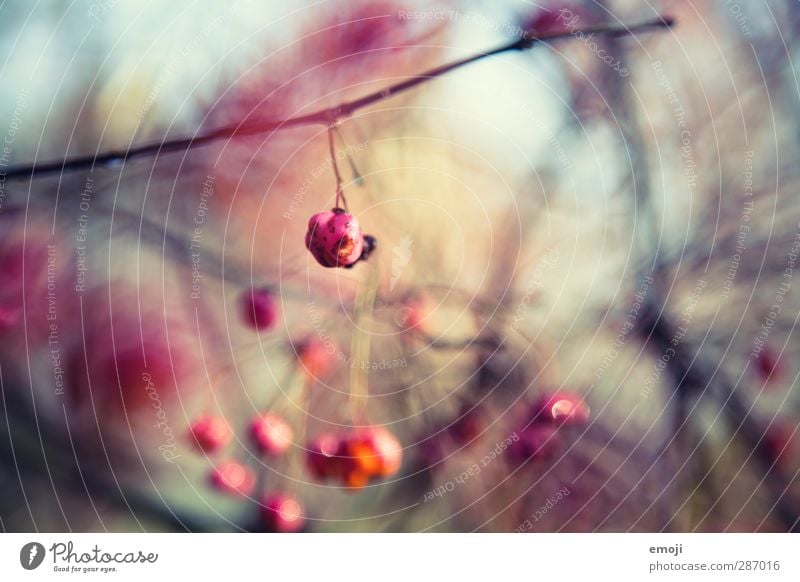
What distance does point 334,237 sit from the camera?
1.73 feet

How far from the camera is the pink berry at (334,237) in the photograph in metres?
0.53

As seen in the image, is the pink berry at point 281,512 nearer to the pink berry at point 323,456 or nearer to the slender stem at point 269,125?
the pink berry at point 323,456

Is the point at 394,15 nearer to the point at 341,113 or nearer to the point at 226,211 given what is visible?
the point at 341,113

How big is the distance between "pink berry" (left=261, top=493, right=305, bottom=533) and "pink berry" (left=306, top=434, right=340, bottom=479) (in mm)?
30

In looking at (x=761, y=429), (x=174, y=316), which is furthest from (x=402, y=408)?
(x=761, y=429)

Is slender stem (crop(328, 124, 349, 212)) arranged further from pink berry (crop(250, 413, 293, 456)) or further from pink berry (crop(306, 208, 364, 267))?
pink berry (crop(250, 413, 293, 456))

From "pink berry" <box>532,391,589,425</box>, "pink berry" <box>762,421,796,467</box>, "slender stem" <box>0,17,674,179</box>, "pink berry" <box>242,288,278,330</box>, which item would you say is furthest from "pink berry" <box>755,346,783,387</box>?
"pink berry" <box>242,288,278,330</box>

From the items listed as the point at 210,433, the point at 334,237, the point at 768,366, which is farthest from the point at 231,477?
the point at 768,366

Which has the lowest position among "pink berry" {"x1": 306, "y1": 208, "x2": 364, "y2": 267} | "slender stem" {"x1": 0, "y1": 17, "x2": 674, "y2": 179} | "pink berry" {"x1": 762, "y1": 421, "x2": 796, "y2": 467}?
"pink berry" {"x1": 762, "y1": 421, "x2": 796, "y2": 467}

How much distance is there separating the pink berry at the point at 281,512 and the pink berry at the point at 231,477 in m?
0.02

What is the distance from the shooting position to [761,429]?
0.59m

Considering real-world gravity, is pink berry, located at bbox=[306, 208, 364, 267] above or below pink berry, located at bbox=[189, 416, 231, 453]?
above

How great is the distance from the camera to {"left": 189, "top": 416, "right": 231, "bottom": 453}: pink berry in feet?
1.77

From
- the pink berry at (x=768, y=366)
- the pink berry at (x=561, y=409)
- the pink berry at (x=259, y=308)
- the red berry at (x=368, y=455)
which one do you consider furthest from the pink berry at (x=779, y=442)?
the pink berry at (x=259, y=308)
